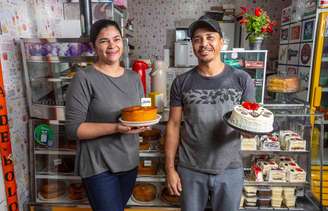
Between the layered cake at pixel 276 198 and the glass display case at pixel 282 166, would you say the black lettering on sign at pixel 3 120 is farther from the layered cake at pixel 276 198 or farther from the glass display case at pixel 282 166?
the layered cake at pixel 276 198

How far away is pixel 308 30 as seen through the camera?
3473 mm

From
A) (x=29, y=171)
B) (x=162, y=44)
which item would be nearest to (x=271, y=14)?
(x=162, y=44)

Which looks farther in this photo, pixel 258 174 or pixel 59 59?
pixel 258 174

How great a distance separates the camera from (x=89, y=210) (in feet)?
7.76

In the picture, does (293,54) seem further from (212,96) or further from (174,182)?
(174,182)

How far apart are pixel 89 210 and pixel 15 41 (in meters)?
1.59

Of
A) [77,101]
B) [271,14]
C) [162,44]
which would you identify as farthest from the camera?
[162,44]

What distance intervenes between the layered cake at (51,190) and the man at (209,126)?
1.36m

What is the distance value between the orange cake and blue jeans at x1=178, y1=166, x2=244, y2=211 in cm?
39

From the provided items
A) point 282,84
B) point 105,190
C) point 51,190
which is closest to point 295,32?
point 282,84

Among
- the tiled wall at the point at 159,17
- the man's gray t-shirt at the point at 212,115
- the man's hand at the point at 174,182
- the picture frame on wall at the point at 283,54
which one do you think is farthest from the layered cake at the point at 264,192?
the tiled wall at the point at 159,17

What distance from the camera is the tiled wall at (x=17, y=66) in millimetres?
2064

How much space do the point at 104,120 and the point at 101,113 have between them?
0.15 feet

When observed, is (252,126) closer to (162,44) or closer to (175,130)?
(175,130)
